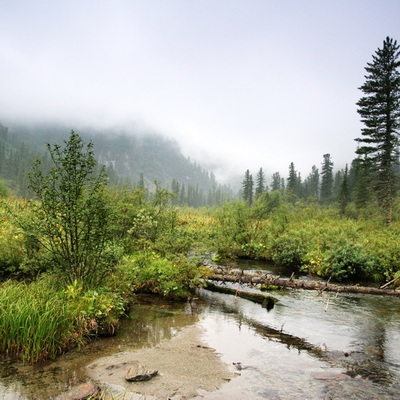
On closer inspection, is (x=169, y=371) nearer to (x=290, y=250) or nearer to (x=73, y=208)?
(x=73, y=208)

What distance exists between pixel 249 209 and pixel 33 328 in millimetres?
22186

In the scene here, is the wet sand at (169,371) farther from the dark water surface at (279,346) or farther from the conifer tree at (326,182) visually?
the conifer tree at (326,182)

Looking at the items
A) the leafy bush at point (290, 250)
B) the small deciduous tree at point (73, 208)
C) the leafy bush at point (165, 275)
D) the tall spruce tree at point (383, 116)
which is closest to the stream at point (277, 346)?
the leafy bush at point (165, 275)

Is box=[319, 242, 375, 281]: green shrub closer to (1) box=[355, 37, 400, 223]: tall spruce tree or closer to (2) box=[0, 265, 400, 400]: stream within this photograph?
(2) box=[0, 265, 400, 400]: stream

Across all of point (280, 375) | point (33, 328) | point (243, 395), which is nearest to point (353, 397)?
point (280, 375)

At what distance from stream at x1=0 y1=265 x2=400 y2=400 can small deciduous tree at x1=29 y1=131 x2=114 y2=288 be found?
2423mm

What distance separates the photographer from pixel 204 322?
10.9 meters

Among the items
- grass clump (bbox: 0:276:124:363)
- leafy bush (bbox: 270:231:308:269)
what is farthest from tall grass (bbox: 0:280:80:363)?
leafy bush (bbox: 270:231:308:269)

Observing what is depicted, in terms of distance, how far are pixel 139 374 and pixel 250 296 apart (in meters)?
8.08

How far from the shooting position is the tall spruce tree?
3366cm

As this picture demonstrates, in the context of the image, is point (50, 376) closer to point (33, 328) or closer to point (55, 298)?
point (33, 328)

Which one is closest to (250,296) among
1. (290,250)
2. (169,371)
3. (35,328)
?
(169,371)

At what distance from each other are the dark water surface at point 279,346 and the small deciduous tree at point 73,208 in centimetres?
242

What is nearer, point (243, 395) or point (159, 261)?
point (243, 395)
